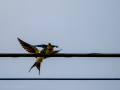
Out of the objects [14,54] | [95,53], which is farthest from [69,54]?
[14,54]

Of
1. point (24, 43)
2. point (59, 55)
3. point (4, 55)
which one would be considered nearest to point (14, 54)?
point (4, 55)

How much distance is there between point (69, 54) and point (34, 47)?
1809 mm

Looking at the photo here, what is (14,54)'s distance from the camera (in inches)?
80.1

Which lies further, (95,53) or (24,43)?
(24,43)
